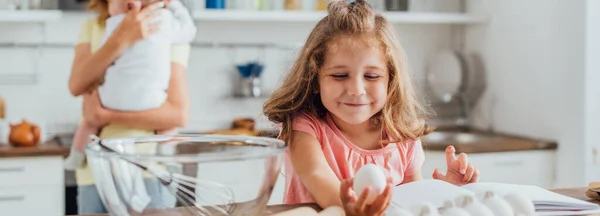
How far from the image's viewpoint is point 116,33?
1.99m

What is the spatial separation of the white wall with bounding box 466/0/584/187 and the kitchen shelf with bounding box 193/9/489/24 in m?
0.13

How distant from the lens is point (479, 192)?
3.46ft

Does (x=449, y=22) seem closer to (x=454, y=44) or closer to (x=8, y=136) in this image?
(x=454, y=44)

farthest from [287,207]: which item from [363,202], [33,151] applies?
[33,151]

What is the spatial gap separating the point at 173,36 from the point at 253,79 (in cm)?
137

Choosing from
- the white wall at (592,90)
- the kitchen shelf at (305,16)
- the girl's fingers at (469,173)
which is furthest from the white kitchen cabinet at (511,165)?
the girl's fingers at (469,173)

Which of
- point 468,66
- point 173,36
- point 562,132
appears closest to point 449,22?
point 468,66

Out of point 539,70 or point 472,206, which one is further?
point 539,70

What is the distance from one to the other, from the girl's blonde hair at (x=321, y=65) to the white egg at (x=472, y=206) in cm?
40

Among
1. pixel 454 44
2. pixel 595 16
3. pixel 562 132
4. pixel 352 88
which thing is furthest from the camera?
pixel 454 44

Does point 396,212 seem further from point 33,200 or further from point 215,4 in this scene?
point 215,4

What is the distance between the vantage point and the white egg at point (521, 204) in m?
1.01

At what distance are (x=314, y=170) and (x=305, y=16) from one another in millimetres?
2093

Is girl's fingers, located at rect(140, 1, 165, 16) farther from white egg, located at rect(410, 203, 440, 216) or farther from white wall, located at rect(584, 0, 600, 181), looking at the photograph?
white wall, located at rect(584, 0, 600, 181)
